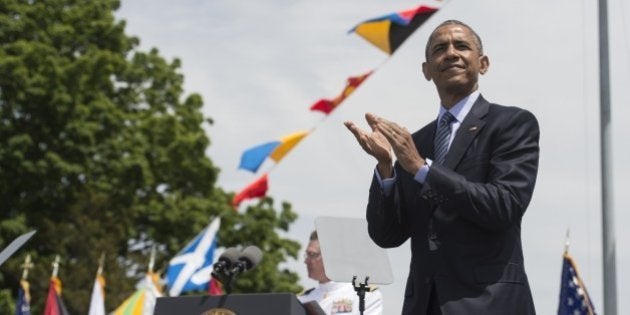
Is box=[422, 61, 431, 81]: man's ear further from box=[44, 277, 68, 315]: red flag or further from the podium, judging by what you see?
box=[44, 277, 68, 315]: red flag

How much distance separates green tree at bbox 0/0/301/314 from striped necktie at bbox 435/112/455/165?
27.3 metres

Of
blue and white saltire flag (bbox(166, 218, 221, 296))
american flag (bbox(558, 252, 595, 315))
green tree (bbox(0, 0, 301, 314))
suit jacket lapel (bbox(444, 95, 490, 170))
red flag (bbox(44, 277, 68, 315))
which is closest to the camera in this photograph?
suit jacket lapel (bbox(444, 95, 490, 170))

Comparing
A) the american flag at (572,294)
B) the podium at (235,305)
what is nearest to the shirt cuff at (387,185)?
the podium at (235,305)

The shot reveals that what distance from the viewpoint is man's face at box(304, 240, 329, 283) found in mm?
9477

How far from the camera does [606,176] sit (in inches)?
643

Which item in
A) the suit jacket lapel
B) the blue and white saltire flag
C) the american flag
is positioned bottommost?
the suit jacket lapel

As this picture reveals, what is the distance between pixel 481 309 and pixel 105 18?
3144 centimetres

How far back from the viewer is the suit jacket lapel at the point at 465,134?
4.25m

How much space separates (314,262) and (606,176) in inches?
301

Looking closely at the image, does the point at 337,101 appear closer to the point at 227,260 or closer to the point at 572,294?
the point at 572,294

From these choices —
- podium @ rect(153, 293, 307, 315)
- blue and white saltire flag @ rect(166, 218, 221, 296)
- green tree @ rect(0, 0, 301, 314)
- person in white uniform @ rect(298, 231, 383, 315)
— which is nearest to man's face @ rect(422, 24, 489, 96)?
podium @ rect(153, 293, 307, 315)

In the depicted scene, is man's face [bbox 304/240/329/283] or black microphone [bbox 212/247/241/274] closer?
black microphone [bbox 212/247/241/274]

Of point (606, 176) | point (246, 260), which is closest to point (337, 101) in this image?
point (606, 176)

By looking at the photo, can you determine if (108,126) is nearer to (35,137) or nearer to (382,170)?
(35,137)
